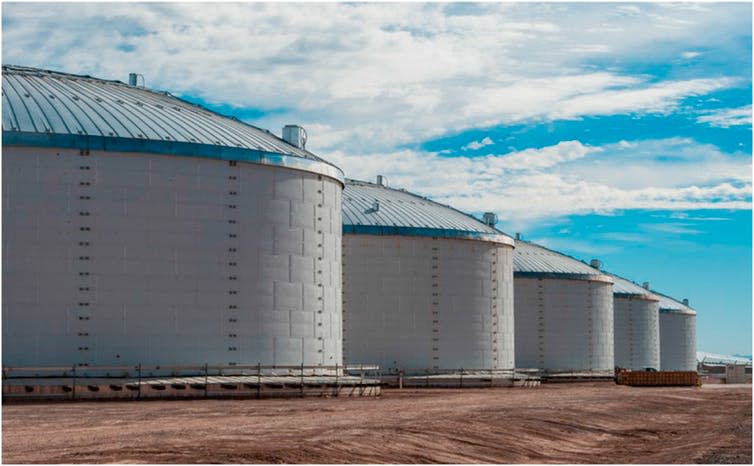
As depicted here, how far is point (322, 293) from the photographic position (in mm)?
45531

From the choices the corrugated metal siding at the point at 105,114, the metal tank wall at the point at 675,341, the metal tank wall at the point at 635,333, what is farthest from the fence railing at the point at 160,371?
the metal tank wall at the point at 675,341

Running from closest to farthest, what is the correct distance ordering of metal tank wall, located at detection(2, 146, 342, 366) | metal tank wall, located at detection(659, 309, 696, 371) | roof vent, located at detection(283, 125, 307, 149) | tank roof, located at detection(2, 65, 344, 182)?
metal tank wall, located at detection(2, 146, 342, 366)
tank roof, located at detection(2, 65, 344, 182)
roof vent, located at detection(283, 125, 307, 149)
metal tank wall, located at detection(659, 309, 696, 371)

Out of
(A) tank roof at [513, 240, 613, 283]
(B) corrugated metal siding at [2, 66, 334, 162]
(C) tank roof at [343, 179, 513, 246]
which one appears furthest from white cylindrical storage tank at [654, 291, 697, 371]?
(B) corrugated metal siding at [2, 66, 334, 162]

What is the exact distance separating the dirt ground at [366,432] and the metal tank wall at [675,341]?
246 ft

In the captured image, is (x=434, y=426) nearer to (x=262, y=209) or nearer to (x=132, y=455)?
(x=132, y=455)

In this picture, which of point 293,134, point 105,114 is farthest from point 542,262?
point 105,114

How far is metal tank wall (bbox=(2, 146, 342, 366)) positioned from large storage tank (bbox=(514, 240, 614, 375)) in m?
34.6

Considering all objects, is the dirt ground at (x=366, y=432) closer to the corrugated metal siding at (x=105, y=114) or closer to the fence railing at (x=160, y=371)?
the fence railing at (x=160, y=371)

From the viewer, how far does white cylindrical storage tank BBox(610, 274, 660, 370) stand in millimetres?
99688

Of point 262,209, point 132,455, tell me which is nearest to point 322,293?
point 262,209

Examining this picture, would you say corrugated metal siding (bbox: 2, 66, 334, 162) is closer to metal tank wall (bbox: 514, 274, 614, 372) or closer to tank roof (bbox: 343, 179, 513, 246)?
tank roof (bbox: 343, 179, 513, 246)

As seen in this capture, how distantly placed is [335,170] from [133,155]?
9.64 meters

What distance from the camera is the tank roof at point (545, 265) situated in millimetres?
79375

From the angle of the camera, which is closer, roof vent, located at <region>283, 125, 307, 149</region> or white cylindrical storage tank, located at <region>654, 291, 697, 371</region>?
roof vent, located at <region>283, 125, 307, 149</region>
